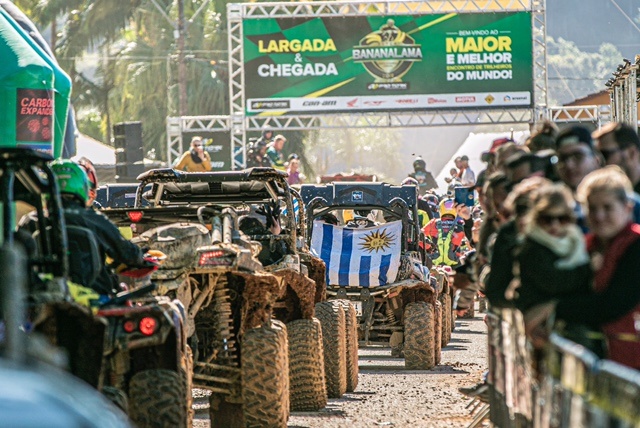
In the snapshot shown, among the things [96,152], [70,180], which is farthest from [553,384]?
[96,152]

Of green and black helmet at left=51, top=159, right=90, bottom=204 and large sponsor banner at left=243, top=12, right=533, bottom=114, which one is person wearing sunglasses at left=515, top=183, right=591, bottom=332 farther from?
large sponsor banner at left=243, top=12, right=533, bottom=114

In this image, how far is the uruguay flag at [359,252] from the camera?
57.7ft

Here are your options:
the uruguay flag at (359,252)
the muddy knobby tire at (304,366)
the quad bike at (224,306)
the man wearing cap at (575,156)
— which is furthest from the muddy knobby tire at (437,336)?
the man wearing cap at (575,156)

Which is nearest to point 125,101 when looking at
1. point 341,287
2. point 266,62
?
point 266,62

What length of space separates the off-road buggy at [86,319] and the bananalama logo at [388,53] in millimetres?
27266

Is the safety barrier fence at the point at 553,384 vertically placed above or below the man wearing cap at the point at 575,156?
below

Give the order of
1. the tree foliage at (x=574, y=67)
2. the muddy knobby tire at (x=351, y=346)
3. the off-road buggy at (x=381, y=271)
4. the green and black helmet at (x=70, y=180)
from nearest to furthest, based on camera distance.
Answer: the green and black helmet at (x=70, y=180)
the muddy knobby tire at (x=351, y=346)
the off-road buggy at (x=381, y=271)
the tree foliage at (x=574, y=67)

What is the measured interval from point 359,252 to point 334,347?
12.6 feet

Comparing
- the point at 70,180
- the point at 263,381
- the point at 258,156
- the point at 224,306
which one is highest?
the point at 258,156

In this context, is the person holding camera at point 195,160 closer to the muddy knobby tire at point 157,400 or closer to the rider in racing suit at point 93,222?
the rider in racing suit at point 93,222

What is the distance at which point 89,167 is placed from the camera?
11.0 meters

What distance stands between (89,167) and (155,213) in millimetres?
589

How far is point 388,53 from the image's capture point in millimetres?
35906

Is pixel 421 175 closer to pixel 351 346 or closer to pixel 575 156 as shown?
pixel 351 346
